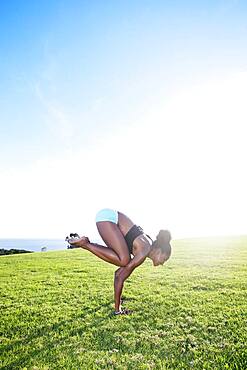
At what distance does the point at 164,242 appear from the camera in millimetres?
5855

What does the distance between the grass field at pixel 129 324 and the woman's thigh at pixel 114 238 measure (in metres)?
1.17

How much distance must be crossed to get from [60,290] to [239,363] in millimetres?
5380

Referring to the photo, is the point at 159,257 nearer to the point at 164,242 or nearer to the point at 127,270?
the point at 164,242

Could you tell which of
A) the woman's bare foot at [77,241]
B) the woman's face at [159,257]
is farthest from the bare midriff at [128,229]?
the woman's bare foot at [77,241]

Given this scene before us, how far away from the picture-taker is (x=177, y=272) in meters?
11.2

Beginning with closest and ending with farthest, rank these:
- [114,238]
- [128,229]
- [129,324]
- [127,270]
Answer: [129,324], [127,270], [114,238], [128,229]

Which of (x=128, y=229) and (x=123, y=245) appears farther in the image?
(x=128, y=229)

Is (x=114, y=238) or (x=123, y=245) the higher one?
Result: (x=114, y=238)

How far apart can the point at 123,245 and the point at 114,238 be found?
0.66 feet

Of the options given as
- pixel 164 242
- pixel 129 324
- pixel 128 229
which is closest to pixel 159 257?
pixel 164 242

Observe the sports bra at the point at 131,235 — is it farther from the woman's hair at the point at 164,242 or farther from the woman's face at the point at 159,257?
the woman's face at the point at 159,257

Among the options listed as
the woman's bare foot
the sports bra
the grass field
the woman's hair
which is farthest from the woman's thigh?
the grass field

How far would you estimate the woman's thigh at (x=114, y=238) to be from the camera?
5.73 meters

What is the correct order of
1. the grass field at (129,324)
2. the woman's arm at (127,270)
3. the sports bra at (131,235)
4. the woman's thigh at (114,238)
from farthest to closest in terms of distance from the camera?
1. the sports bra at (131,235)
2. the woman's thigh at (114,238)
3. the woman's arm at (127,270)
4. the grass field at (129,324)
